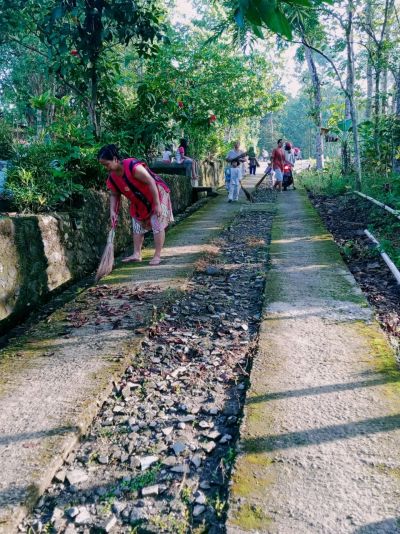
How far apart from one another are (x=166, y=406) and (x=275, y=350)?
750mm

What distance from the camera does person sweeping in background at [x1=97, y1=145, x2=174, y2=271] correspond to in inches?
171

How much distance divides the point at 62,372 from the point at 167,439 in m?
0.80

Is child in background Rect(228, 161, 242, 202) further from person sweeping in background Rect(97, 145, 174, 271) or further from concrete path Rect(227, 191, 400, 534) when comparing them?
concrete path Rect(227, 191, 400, 534)

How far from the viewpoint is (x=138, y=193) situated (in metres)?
4.70

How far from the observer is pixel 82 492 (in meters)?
1.66

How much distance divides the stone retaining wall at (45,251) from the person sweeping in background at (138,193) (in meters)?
0.39

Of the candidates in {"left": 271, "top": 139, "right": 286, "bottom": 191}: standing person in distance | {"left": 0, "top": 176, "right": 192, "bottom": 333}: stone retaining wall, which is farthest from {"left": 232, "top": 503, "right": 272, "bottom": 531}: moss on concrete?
{"left": 271, "top": 139, "right": 286, "bottom": 191}: standing person in distance

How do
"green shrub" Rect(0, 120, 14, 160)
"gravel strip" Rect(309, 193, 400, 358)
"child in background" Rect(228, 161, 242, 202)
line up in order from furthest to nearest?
"child in background" Rect(228, 161, 242, 202) < "green shrub" Rect(0, 120, 14, 160) < "gravel strip" Rect(309, 193, 400, 358)

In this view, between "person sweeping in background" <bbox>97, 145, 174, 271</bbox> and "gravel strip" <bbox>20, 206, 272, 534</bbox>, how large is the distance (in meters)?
1.61

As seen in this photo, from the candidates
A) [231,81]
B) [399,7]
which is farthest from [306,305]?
[399,7]

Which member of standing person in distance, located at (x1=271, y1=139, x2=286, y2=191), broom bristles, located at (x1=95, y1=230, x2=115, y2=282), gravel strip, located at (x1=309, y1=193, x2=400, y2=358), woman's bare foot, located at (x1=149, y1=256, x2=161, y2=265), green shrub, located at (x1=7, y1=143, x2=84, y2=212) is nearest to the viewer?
gravel strip, located at (x1=309, y1=193, x2=400, y2=358)

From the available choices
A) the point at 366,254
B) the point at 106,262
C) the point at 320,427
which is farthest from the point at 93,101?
the point at 320,427

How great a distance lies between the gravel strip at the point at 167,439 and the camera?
154 cm

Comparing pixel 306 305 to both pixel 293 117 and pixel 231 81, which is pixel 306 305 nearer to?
pixel 231 81
